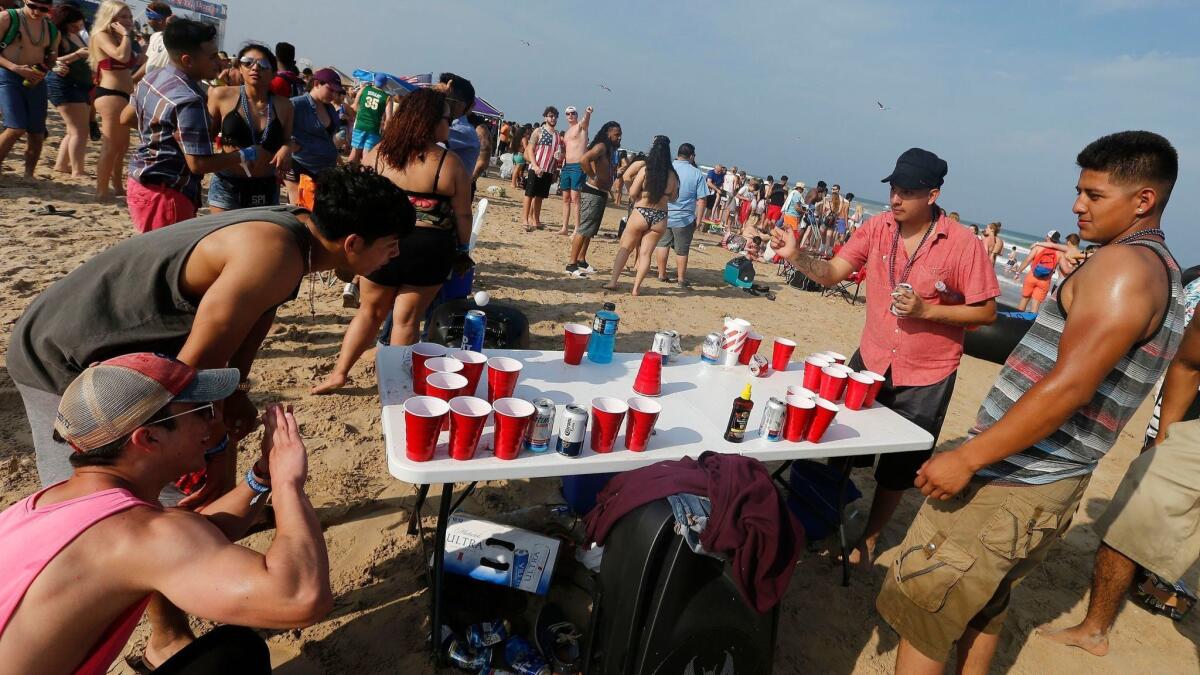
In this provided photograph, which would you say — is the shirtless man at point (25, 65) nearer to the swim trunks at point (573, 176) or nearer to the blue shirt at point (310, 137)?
the blue shirt at point (310, 137)

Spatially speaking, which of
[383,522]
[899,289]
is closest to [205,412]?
[383,522]

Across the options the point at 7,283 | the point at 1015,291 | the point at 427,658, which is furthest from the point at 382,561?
the point at 1015,291

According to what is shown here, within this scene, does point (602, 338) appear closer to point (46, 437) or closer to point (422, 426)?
point (422, 426)

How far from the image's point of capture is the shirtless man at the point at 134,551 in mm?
1129

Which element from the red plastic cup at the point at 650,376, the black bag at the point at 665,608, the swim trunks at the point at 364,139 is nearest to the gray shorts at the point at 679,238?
the swim trunks at the point at 364,139

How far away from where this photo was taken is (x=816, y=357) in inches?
118

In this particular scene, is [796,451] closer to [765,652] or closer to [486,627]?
[765,652]

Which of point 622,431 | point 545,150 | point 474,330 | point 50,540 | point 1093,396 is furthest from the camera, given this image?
point 545,150

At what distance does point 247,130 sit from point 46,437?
2617mm

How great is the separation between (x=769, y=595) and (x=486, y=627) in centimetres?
114

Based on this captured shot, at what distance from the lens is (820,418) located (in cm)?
236

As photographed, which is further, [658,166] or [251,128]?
[658,166]

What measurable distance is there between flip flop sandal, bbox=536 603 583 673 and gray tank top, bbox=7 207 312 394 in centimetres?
163

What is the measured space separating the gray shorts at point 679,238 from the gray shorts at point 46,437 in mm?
6913
